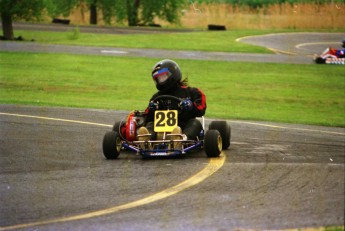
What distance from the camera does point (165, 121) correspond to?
13094 millimetres

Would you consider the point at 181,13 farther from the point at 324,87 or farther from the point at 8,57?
the point at 324,87

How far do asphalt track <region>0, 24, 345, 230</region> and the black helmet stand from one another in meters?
1.13

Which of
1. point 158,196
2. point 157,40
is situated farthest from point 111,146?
point 157,40

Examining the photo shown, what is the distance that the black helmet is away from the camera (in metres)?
13.5

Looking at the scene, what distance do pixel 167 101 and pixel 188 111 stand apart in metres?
0.35

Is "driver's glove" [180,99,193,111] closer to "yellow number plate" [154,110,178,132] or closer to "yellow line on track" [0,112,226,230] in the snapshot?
"yellow number plate" [154,110,178,132]

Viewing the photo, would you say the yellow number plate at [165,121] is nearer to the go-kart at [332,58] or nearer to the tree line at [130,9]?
the go-kart at [332,58]

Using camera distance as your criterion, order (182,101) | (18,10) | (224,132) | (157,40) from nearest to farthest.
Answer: (182,101), (224,132), (18,10), (157,40)

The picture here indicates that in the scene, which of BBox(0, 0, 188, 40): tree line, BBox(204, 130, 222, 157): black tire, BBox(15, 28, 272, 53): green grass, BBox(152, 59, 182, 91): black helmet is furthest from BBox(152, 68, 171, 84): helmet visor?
BBox(0, 0, 188, 40): tree line

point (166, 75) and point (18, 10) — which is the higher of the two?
point (166, 75)

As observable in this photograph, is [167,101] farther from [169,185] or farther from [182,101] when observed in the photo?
[169,185]

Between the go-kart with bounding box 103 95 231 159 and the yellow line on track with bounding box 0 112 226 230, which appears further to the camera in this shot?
the go-kart with bounding box 103 95 231 159

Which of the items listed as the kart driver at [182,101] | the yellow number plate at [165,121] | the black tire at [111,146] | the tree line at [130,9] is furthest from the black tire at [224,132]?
the tree line at [130,9]

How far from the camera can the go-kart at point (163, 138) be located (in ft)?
41.0
